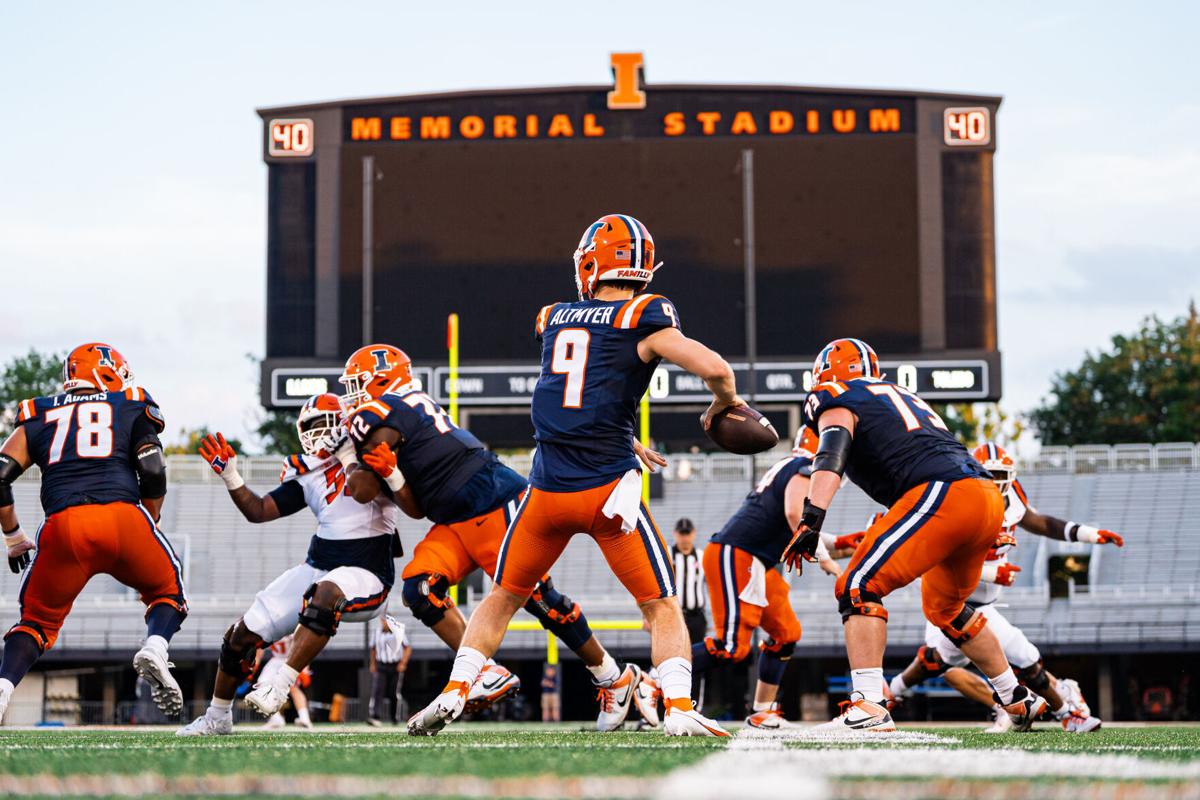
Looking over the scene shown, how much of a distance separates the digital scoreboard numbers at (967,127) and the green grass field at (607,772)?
16636mm

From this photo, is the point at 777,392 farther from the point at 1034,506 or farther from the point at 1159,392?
the point at 1159,392

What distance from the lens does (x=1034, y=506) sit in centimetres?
3008

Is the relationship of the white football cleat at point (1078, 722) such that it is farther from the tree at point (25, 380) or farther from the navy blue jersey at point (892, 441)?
the tree at point (25, 380)

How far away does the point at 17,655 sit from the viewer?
A: 6281 mm

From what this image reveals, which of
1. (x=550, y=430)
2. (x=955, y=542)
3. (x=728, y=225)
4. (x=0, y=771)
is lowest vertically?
(x=0, y=771)

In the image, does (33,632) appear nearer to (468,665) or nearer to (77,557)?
(77,557)

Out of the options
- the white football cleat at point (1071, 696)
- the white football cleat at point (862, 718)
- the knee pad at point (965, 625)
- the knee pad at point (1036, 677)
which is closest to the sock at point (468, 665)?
the white football cleat at point (862, 718)

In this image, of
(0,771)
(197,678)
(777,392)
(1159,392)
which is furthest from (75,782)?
(1159,392)

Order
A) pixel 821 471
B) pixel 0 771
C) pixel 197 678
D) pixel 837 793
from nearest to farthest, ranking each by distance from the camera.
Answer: pixel 837 793, pixel 0 771, pixel 821 471, pixel 197 678

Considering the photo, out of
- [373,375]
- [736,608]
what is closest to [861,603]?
[373,375]

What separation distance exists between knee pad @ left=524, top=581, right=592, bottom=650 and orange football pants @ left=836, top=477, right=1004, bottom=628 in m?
1.35

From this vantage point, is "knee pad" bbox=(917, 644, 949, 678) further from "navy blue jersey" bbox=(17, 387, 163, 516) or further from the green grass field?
"navy blue jersey" bbox=(17, 387, 163, 516)

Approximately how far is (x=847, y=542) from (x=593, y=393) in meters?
2.94

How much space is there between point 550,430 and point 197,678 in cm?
2651
